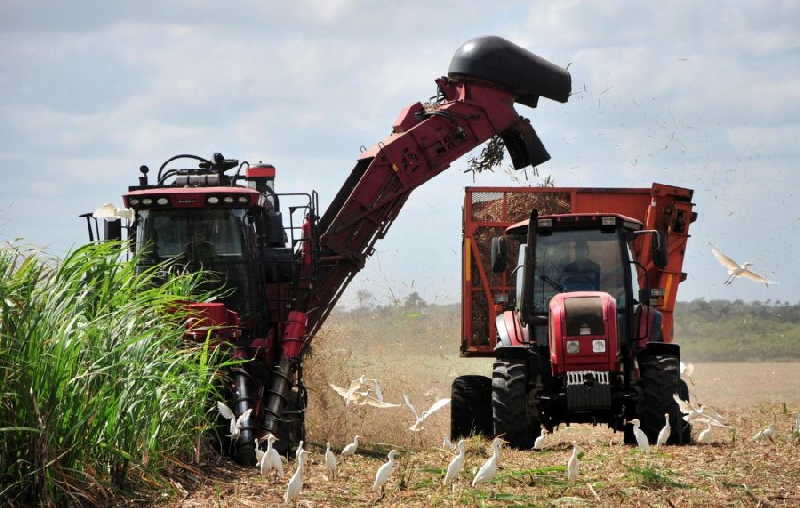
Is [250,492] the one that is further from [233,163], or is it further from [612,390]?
[233,163]

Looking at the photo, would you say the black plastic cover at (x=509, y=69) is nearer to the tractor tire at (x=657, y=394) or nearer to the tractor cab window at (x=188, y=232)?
the tractor cab window at (x=188, y=232)

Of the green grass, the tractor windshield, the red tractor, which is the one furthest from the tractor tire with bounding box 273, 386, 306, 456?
the tractor windshield

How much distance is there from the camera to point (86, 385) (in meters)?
7.20

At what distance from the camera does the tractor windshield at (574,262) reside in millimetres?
11477

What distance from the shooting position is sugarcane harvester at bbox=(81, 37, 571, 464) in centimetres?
1120

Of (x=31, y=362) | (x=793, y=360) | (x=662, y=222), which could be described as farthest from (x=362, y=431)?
(x=793, y=360)

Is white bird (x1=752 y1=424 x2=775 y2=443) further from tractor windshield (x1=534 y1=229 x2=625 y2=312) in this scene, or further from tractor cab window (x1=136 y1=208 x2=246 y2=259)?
tractor cab window (x1=136 y1=208 x2=246 y2=259)

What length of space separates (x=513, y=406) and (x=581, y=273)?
165 centimetres

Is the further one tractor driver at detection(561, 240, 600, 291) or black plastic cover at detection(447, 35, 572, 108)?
black plastic cover at detection(447, 35, 572, 108)

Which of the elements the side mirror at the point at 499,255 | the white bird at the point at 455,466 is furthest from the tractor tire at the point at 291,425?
the white bird at the point at 455,466

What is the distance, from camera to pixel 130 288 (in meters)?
9.15

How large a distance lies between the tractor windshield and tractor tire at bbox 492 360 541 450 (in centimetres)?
97

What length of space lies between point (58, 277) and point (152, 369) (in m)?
0.96

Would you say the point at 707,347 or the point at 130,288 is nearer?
the point at 130,288
